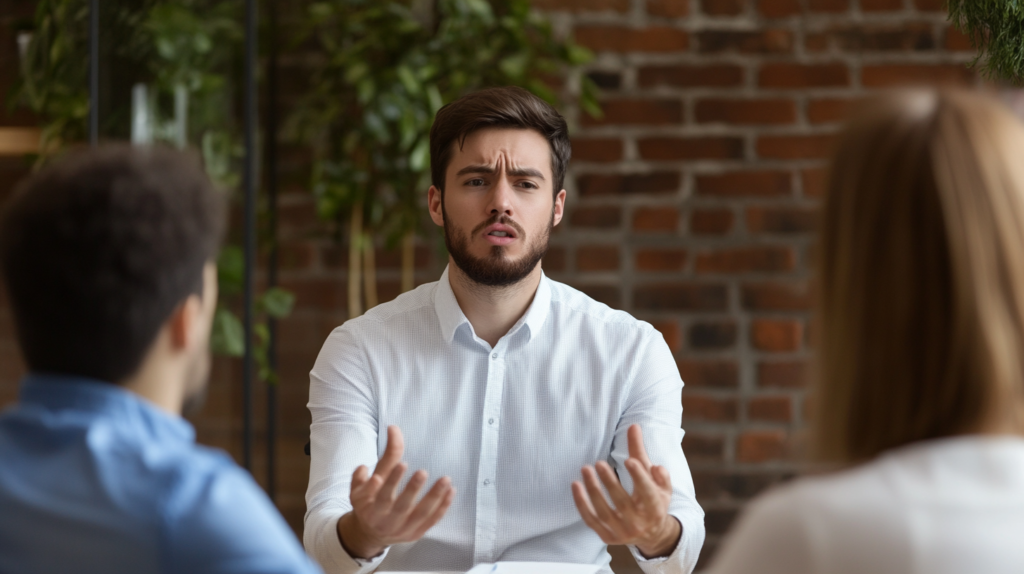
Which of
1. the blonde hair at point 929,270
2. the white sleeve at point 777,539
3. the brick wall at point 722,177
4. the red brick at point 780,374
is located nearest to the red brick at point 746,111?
the brick wall at point 722,177

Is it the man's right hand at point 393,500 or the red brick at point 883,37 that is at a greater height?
the red brick at point 883,37

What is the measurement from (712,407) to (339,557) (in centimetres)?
116

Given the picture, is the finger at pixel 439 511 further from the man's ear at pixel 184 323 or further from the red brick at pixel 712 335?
the red brick at pixel 712 335

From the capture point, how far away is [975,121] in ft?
2.06

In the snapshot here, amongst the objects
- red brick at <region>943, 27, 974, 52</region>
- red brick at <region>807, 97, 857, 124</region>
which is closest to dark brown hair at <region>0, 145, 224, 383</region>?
red brick at <region>807, 97, 857, 124</region>

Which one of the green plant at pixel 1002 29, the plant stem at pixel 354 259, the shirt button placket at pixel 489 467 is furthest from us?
the plant stem at pixel 354 259

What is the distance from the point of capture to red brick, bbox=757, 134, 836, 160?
84.5 inches

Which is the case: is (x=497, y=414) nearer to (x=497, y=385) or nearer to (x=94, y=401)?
(x=497, y=385)

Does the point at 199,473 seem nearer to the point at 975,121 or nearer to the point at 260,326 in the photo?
the point at 975,121

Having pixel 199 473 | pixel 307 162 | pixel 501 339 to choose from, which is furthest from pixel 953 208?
pixel 307 162

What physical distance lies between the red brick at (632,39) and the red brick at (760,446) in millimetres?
913

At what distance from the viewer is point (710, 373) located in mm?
2164

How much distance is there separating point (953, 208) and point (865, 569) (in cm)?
24

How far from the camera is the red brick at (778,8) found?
2.14 m
